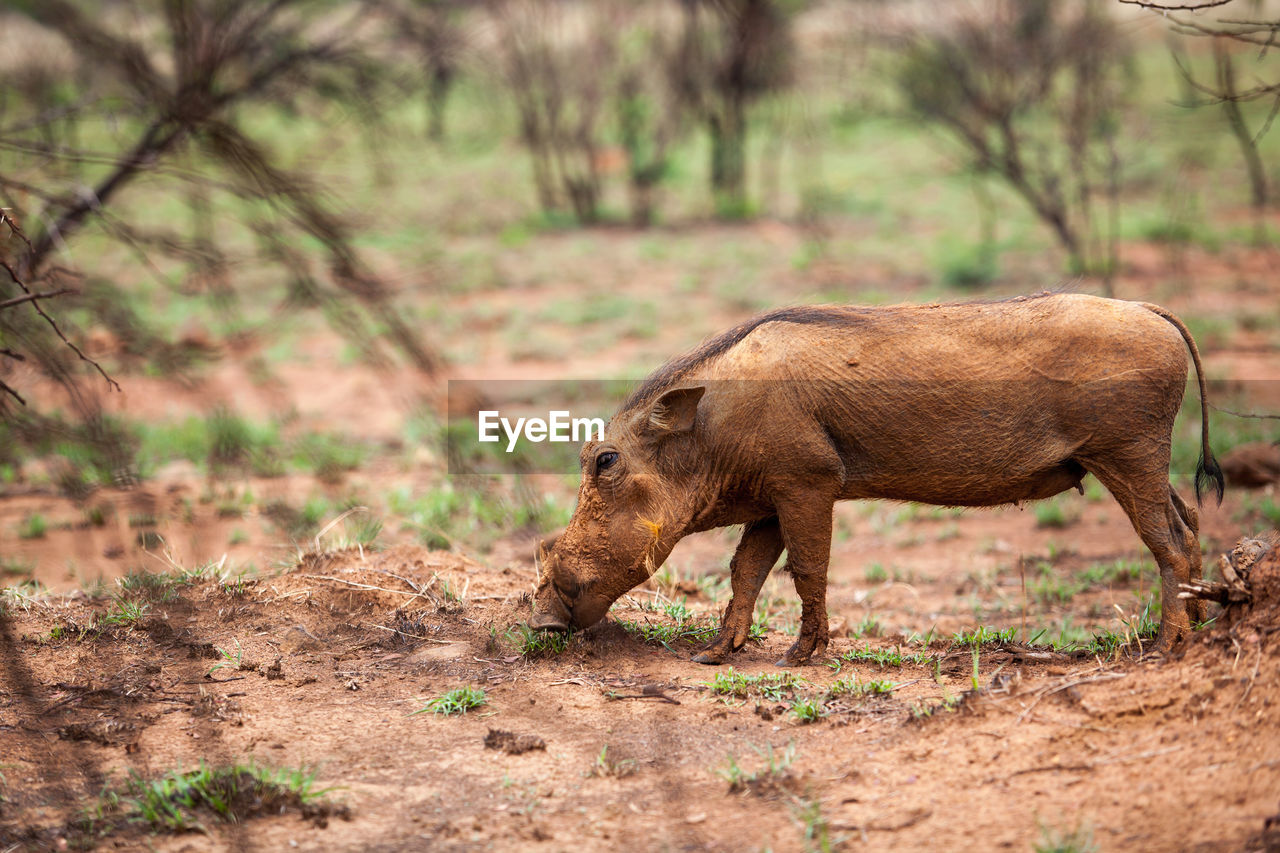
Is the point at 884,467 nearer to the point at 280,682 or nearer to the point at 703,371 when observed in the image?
the point at 703,371

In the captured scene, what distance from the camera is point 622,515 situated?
4094mm

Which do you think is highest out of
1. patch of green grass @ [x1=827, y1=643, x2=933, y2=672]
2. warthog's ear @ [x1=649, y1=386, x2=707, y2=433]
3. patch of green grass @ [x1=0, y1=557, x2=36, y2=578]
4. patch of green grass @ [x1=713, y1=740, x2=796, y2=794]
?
warthog's ear @ [x1=649, y1=386, x2=707, y2=433]

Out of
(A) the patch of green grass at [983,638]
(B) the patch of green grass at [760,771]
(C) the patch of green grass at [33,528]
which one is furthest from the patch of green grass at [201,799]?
(C) the patch of green grass at [33,528]

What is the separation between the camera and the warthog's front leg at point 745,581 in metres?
4.17

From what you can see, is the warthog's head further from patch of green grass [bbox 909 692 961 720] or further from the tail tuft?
the tail tuft

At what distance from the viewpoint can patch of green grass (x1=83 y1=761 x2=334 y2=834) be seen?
2932 millimetres

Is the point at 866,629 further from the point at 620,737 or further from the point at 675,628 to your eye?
the point at 620,737

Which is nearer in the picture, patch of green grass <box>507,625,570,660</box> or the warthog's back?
the warthog's back

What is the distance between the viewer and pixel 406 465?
8086 millimetres

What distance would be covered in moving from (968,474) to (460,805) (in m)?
2.10

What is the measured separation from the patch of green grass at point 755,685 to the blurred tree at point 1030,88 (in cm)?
889

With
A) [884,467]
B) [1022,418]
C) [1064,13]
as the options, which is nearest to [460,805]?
[884,467]

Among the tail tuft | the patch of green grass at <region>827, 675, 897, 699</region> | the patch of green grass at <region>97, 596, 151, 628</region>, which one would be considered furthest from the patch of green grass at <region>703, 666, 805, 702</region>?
the patch of green grass at <region>97, 596, 151, 628</region>

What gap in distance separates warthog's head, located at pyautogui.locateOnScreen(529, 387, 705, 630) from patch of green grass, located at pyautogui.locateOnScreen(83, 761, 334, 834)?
1.19 m
